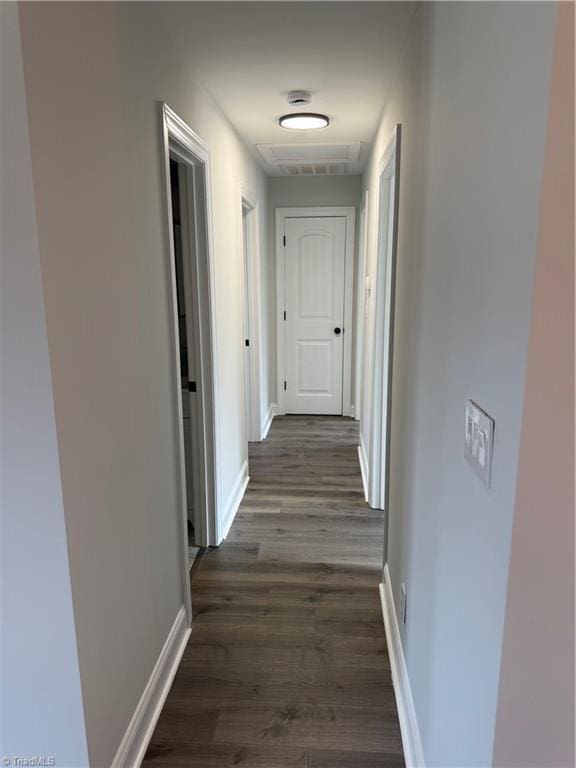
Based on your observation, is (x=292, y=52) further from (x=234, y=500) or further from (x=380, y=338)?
(x=234, y=500)

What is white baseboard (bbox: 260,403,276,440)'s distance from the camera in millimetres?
4913

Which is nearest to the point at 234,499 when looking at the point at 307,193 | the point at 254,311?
the point at 254,311

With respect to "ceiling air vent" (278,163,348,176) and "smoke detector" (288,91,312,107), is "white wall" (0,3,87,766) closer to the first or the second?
"smoke detector" (288,91,312,107)

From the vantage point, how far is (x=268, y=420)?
5250 millimetres

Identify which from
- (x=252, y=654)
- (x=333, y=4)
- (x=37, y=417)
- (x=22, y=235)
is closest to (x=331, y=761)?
(x=252, y=654)

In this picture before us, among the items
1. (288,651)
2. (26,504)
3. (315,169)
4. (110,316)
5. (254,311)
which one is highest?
(315,169)

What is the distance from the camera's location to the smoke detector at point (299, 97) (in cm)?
252

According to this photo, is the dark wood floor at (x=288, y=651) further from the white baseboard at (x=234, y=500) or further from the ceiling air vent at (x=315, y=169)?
the ceiling air vent at (x=315, y=169)

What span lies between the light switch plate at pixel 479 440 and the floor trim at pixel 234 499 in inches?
89.1

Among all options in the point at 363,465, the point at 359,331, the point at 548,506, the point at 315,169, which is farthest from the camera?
the point at 359,331

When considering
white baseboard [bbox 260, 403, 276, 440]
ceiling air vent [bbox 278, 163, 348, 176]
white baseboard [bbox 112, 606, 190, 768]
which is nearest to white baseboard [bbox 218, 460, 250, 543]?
white baseboard [bbox 112, 606, 190, 768]

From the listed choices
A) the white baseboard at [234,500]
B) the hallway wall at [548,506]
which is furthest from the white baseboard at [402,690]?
the white baseboard at [234,500]

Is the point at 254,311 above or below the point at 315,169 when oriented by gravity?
below

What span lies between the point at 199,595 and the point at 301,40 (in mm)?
2485
